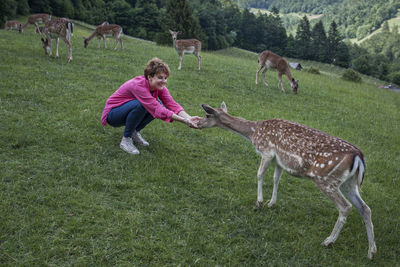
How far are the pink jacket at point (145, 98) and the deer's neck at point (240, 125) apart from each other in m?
0.95

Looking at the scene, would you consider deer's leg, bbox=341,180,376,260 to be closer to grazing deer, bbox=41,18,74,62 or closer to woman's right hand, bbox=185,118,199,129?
woman's right hand, bbox=185,118,199,129

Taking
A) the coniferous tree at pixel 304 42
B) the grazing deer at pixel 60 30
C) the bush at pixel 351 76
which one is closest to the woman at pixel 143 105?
the grazing deer at pixel 60 30

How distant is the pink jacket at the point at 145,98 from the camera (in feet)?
18.5

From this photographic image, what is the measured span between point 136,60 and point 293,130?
11.6m

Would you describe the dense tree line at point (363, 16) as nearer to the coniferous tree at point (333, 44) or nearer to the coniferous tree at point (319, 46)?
the coniferous tree at point (319, 46)

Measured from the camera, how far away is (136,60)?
14.9 meters

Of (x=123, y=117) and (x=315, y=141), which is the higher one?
(x=315, y=141)

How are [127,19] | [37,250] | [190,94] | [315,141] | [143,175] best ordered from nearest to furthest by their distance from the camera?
[37,250], [315,141], [143,175], [190,94], [127,19]

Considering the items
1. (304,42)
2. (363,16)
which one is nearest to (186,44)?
(304,42)

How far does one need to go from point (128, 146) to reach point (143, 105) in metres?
0.95

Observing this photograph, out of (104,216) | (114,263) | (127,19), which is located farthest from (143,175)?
(127,19)

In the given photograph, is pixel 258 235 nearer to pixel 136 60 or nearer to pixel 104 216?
pixel 104 216

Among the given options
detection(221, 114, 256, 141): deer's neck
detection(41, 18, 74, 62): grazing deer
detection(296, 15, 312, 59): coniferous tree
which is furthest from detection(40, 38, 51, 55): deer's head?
detection(296, 15, 312, 59): coniferous tree

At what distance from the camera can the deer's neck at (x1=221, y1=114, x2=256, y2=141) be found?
5.22m
